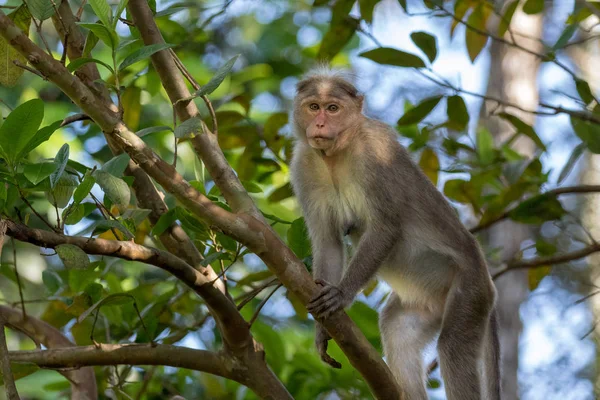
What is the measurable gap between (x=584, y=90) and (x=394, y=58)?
1099mm

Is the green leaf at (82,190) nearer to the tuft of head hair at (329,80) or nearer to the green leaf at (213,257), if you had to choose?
the green leaf at (213,257)

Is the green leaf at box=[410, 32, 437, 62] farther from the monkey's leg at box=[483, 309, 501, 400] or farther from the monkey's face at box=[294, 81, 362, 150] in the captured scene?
the monkey's leg at box=[483, 309, 501, 400]

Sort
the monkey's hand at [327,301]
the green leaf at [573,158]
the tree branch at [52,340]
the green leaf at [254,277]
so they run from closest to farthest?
the monkey's hand at [327,301] → the tree branch at [52,340] → the green leaf at [573,158] → the green leaf at [254,277]

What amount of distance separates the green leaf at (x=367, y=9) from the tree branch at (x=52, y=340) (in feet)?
8.70

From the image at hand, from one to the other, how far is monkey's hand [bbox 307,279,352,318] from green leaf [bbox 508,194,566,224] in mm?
1407

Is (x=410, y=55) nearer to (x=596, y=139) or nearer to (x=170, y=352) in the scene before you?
(x=596, y=139)

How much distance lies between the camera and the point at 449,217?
524 centimetres

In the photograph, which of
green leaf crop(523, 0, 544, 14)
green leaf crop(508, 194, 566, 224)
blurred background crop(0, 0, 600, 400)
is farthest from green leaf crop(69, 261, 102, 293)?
green leaf crop(523, 0, 544, 14)

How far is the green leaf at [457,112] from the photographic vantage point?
17.1 feet

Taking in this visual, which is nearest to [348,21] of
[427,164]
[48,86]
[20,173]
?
[427,164]

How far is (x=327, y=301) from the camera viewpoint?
3863 millimetres

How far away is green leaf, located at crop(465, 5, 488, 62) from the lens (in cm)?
551

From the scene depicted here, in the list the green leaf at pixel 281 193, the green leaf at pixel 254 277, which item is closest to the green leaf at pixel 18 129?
the green leaf at pixel 254 277

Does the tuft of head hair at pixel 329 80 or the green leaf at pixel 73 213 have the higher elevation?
the tuft of head hair at pixel 329 80
